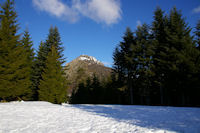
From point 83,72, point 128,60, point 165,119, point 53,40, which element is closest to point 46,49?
point 53,40

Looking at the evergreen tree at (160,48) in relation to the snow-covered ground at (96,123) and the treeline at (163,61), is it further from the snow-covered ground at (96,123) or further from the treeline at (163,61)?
the snow-covered ground at (96,123)

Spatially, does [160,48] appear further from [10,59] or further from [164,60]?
[10,59]

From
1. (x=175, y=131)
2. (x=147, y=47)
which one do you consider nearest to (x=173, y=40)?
(x=147, y=47)

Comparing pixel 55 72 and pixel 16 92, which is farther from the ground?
pixel 55 72

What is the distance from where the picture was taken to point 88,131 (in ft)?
14.0

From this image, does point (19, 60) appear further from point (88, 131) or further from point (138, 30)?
point (138, 30)

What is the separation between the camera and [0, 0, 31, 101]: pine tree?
13356mm

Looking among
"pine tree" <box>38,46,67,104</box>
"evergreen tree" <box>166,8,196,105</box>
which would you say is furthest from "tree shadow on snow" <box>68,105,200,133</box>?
"pine tree" <box>38,46,67,104</box>

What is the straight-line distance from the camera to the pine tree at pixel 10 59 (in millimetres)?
13356

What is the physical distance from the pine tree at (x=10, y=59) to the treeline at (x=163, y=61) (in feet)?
48.5

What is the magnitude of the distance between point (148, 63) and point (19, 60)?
17069mm

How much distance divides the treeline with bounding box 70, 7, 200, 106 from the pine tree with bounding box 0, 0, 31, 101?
14.8 m

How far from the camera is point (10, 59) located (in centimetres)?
1404

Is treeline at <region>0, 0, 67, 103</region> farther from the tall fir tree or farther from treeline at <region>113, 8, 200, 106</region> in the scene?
treeline at <region>113, 8, 200, 106</region>
